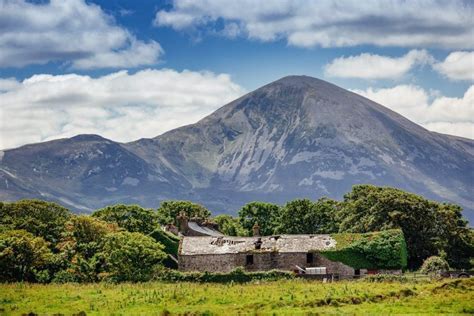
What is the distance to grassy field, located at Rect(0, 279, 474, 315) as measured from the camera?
4191cm

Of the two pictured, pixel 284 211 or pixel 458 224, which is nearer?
pixel 458 224

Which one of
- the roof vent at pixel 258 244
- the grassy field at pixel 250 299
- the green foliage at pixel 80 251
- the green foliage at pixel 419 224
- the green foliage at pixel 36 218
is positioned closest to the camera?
the grassy field at pixel 250 299

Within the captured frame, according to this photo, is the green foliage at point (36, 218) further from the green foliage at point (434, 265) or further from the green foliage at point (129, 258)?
the green foliage at point (434, 265)

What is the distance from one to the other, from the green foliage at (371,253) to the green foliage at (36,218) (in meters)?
29.7

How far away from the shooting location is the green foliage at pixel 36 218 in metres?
82.4

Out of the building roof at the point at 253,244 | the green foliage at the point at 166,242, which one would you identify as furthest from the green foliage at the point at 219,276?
the green foliage at the point at 166,242

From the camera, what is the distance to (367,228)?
9088cm

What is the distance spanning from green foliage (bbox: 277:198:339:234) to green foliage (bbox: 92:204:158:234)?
A: 22570 mm

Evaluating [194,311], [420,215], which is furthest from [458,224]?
[194,311]

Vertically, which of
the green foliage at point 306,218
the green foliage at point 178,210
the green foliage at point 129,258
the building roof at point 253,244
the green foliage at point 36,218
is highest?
the green foliage at point 178,210

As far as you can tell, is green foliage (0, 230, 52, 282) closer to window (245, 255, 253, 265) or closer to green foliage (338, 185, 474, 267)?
window (245, 255, 253, 265)

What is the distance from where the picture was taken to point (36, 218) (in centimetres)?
8762

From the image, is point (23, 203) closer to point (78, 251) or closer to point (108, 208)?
point (108, 208)

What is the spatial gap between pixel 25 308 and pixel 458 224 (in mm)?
64444
